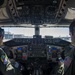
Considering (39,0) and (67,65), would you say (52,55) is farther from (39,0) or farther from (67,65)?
(67,65)

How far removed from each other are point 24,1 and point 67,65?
2499 millimetres

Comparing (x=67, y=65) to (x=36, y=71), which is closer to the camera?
(x=67, y=65)

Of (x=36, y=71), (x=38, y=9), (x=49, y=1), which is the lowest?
(x=36, y=71)

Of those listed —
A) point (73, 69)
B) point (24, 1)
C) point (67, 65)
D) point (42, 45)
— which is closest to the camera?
point (73, 69)

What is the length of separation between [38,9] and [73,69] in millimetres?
3204

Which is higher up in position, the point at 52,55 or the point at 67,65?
the point at 67,65

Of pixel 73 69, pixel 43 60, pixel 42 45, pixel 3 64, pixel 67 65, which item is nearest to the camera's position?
pixel 73 69

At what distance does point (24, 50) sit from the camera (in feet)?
17.9

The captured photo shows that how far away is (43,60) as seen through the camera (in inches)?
204

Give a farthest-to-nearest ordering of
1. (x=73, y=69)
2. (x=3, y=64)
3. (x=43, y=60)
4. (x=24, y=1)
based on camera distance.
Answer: (x=43, y=60), (x=24, y=1), (x=3, y=64), (x=73, y=69)

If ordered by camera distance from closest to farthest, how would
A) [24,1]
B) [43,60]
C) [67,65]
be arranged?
[67,65] < [24,1] < [43,60]

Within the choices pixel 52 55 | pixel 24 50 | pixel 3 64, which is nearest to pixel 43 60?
pixel 52 55

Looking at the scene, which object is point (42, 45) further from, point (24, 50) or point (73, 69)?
point (73, 69)

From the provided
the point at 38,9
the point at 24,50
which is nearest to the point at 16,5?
the point at 38,9
